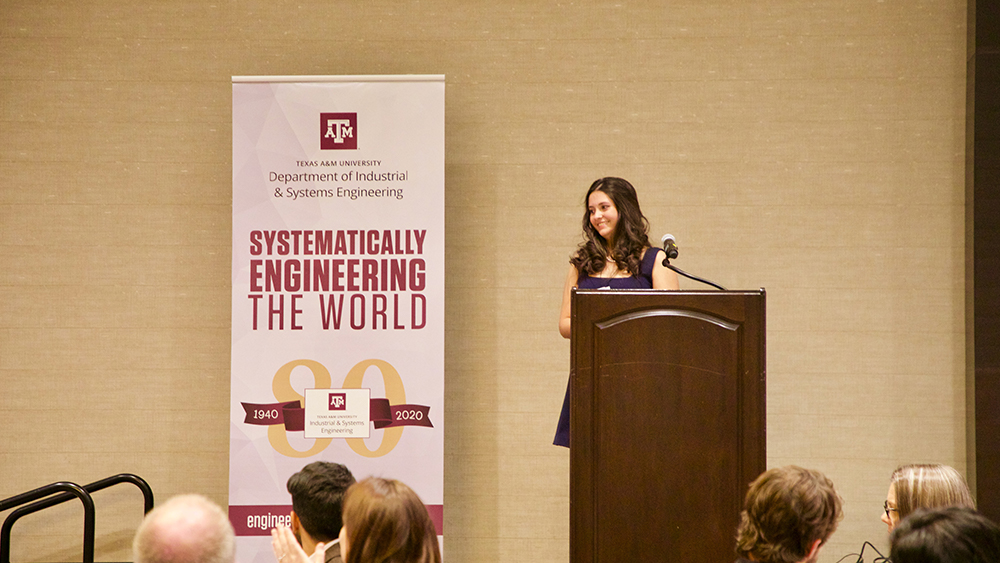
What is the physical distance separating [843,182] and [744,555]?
2738 millimetres

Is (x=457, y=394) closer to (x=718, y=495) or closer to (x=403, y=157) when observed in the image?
(x=403, y=157)

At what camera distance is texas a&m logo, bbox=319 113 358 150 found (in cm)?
396

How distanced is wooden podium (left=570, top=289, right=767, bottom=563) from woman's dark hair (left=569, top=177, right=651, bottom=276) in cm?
67

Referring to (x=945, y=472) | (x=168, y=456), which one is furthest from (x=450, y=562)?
(x=945, y=472)

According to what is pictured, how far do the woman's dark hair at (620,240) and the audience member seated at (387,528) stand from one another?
5.25 feet

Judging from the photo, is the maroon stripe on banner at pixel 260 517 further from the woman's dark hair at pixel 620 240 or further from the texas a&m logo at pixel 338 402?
the woman's dark hair at pixel 620 240

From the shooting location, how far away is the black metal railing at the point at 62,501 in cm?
336

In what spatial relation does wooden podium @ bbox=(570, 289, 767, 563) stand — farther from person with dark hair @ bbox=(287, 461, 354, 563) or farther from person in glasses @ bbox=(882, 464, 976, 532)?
person with dark hair @ bbox=(287, 461, 354, 563)

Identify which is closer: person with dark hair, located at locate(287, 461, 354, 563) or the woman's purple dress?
person with dark hair, located at locate(287, 461, 354, 563)

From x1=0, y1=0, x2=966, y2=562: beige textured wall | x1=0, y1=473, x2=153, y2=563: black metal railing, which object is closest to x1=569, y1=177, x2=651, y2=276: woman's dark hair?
x1=0, y1=0, x2=966, y2=562: beige textured wall

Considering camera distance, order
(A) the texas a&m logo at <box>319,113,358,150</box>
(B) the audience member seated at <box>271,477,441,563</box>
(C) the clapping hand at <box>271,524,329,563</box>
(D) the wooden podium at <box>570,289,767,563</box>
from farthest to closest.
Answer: (A) the texas a&m logo at <box>319,113,358,150</box> < (D) the wooden podium at <box>570,289,767,563</box> < (C) the clapping hand at <box>271,524,329,563</box> < (B) the audience member seated at <box>271,477,441,563</box>

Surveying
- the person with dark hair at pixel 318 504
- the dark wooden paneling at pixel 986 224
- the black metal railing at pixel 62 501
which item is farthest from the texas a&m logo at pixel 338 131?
the dark wooden paneling at pixel 986 224

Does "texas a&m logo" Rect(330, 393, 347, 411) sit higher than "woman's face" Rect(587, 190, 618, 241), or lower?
lower

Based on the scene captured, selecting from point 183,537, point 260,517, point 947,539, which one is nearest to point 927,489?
point 947,539
